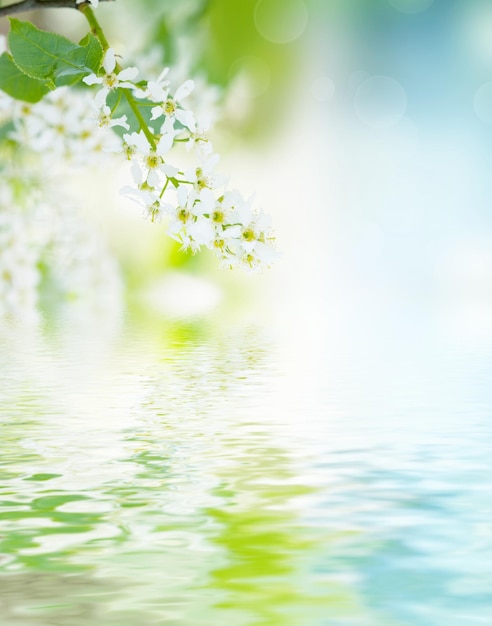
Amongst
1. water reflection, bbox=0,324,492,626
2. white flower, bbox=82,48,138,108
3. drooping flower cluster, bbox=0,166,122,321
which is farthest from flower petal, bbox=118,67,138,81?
drooping flower cluster, bbox=0,166,122,321

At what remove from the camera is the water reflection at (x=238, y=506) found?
16.6 inches

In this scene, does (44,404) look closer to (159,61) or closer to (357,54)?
(159,61)

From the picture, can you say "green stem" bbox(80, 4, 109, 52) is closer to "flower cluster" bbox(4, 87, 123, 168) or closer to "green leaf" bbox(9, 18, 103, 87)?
"green leaf" bbox(9, 18, 103, 87)

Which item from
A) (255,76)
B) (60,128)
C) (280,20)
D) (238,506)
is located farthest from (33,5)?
(280,20)

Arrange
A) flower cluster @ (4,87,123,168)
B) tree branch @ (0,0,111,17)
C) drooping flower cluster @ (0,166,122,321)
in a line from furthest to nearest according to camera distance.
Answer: drooping flower cluster @ (0,166,122,321)
flower cluster @ (4,87,123,168)
tree branch @ (0,0,111,17)

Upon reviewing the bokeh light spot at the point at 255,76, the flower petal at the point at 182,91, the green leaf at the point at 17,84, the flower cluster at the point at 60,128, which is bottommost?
the flower petal at the point at 182,91

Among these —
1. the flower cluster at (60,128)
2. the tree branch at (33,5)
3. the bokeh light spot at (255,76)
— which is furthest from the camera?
the bokeh light spot at (255,76)

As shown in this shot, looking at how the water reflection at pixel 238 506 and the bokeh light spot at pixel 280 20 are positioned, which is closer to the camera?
the water reflection at pixel 238 506

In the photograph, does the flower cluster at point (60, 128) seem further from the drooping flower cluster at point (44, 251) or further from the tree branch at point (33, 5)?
the tree branch at point (33, 5)

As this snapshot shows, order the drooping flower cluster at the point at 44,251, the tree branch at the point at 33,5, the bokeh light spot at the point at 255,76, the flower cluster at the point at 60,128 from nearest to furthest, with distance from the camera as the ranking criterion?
the tree branch at the point at 33,5 < the flower cluster at the point at 60,128 < the drooping flower cluster at the point at 44,251 < the bokeh light spot at the point at 255,76

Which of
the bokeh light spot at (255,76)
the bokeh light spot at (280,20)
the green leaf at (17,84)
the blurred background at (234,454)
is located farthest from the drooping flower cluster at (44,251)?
the bokeh light spot at (280,20)

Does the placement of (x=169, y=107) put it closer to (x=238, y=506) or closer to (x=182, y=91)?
(x=182, y=91)

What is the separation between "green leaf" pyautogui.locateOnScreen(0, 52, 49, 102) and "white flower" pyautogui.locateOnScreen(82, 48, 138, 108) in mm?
50

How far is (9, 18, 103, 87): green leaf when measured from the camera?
0.42 metres
